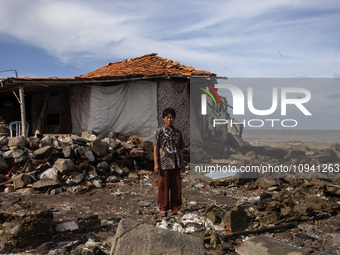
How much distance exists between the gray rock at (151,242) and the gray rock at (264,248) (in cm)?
92

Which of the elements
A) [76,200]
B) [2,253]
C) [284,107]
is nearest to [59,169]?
[76,200]

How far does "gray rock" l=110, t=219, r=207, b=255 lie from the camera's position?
9.55 ft

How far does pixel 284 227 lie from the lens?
4637 millimetres

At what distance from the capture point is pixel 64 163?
25.9ft

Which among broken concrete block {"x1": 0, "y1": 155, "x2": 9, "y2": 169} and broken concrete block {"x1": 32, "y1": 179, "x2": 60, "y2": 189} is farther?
broken concrete block {"x1": 0, "y1": 155, "x2": 9, "y2": 169}

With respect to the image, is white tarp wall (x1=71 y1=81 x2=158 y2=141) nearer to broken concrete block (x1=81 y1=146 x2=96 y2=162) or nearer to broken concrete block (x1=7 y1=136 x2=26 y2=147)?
broken concrete block (x1=81 y1=146 x2=96 y2=162)

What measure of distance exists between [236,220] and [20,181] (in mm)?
5343

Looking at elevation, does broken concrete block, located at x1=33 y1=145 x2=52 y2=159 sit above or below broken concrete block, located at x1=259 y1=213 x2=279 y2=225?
above

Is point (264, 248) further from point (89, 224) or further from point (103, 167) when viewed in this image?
point (103, 167)

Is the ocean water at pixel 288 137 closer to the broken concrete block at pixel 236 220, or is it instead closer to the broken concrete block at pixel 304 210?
the broken concrete block at pixel 304 210

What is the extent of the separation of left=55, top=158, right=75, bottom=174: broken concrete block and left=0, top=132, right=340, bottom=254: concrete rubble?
1.2 inches

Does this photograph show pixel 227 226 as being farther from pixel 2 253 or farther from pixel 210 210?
pixel 2 253

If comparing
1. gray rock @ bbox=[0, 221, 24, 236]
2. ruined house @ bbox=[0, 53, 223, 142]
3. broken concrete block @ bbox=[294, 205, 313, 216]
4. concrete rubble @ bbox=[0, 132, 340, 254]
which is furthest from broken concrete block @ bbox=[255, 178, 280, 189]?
ruined house @ bbox=[0, 53, 223, 142]

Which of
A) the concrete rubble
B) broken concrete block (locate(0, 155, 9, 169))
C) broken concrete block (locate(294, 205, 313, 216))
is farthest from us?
broken concrete block (locate(0, 155, 9, 169))
